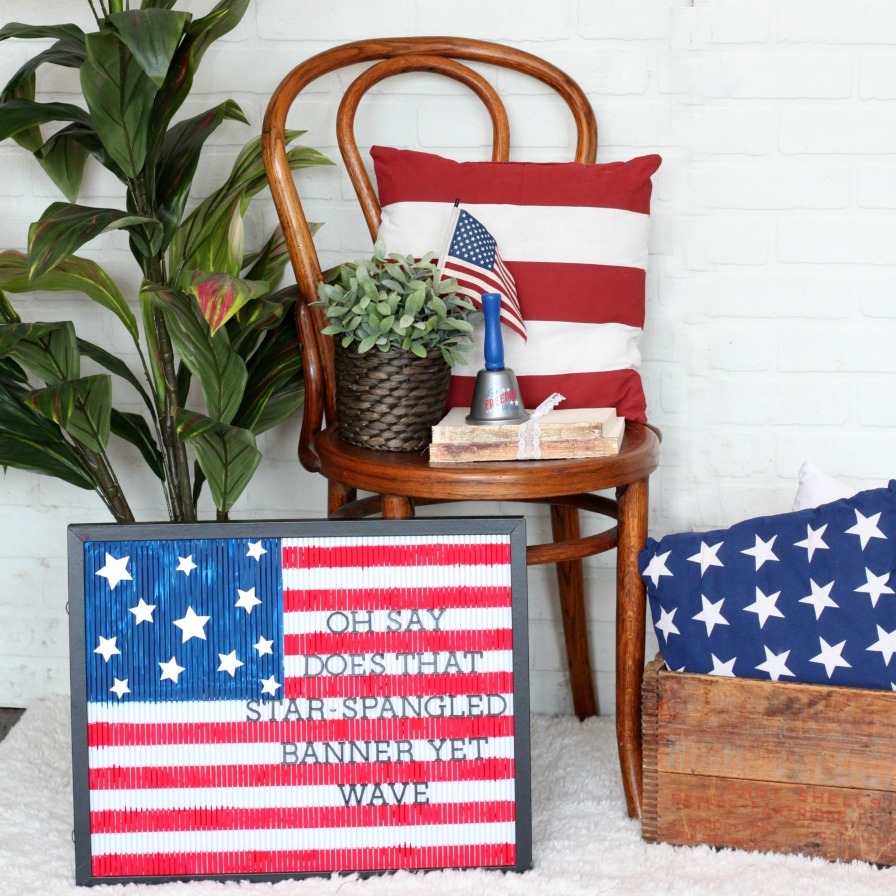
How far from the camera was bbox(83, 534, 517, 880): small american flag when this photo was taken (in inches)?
50.7

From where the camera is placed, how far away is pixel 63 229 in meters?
1.34

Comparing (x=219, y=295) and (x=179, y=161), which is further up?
(x=179, y=161)

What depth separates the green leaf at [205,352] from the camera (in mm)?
1361

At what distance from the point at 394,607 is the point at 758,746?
468 mm

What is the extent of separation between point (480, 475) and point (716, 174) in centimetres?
73

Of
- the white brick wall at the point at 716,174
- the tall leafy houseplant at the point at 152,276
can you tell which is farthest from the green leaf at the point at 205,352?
the white brick wall at the point at 716,174

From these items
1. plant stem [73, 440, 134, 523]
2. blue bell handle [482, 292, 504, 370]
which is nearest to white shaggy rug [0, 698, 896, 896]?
plant stem [73, 440, 134, 523]

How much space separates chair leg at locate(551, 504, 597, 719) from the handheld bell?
370 mm

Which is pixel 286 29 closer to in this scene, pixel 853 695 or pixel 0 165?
pixel 0 165

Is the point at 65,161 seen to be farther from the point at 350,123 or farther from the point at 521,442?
the point at 521,442

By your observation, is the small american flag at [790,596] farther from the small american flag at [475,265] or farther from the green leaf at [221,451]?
the green leaf at [221,451]

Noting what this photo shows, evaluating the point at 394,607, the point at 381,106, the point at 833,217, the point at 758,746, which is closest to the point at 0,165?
the point at 381,106

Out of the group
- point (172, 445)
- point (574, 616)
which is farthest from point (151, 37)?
point (574, 616)

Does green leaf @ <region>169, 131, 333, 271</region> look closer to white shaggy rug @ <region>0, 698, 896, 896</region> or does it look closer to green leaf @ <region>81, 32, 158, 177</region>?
green leaf @ <region>81, 32, 158, 177</region>
